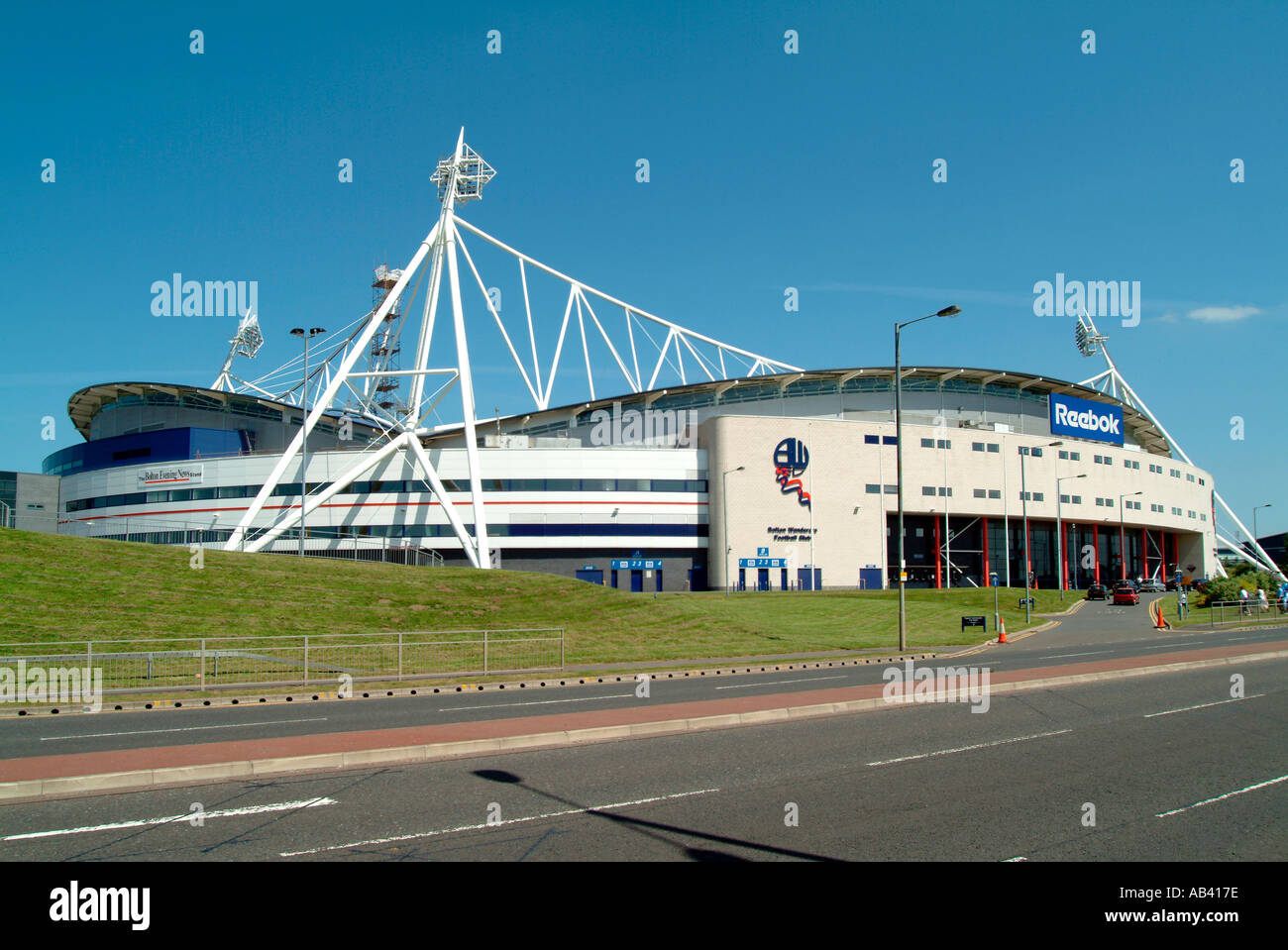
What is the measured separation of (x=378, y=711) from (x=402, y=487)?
50.4 meters

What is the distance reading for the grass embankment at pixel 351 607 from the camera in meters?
25.6

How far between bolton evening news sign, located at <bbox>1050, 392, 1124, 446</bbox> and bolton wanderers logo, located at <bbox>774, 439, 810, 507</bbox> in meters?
29.8

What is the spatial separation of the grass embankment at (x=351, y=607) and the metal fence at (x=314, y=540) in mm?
21534

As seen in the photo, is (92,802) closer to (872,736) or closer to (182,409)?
(872,736)

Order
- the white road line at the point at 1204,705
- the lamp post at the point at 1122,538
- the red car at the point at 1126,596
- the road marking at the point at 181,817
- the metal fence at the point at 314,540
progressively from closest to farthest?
the road marking at the point at 181,817 → the white road line at the point at 1204,705 → the red car at the point at 1126,596 → the metal fence at the point at 314,540 → the lamp post at the point at 1122,538

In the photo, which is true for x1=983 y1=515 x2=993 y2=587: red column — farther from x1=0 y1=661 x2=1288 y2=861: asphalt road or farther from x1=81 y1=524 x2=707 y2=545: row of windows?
x1=0 y1=661 x2=1288 y2=861: asphalt road

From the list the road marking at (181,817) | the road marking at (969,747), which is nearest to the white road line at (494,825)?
the road marking at (181,817)

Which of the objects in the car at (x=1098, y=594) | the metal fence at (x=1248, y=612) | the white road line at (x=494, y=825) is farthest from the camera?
the car at (x=1098, y=594)

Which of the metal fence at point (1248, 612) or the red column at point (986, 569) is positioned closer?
the metal fence at point (1248, 612)

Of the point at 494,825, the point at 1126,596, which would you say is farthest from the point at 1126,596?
the point at 494,825

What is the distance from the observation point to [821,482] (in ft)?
228

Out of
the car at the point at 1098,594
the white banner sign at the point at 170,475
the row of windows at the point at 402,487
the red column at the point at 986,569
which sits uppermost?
the white banner sign at the point at 170,475

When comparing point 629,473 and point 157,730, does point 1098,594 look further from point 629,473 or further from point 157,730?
point 157,730

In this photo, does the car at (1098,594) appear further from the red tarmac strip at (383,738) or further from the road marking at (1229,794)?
the road marking at (1229,794)
